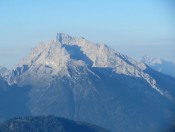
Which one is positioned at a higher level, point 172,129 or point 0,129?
point 172,129

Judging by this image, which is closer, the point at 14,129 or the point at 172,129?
the point at 172,129

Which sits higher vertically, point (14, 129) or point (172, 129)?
point (172, 129)

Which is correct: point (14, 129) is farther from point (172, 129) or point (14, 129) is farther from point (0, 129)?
point (172, 129)

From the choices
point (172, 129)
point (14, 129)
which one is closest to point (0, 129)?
point (14, 129)

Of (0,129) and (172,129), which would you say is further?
(0,129)
